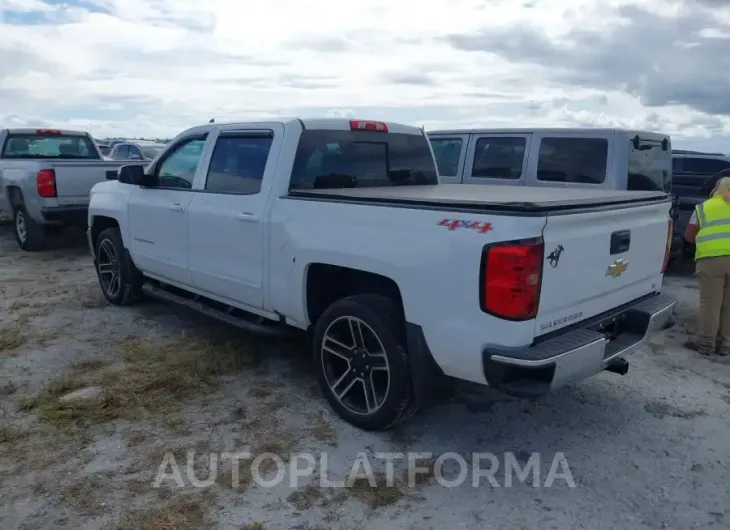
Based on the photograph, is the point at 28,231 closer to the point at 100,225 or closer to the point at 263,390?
the point at 100,225

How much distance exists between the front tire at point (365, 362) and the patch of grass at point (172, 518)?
3.85ft

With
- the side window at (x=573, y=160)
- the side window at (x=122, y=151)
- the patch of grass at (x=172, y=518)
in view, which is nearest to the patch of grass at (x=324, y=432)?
the patch of grass at (x=172, y=518)

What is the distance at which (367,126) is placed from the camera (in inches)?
201

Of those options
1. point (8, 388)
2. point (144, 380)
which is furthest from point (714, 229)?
point (8, 388)

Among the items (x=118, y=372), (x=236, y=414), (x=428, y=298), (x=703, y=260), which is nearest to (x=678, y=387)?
(x=703, y=260)

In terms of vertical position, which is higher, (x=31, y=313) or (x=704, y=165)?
(x=704, y=165)

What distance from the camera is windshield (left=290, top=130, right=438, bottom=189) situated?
15.4 feet

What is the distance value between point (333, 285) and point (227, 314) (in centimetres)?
121

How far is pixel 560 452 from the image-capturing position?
3.95m

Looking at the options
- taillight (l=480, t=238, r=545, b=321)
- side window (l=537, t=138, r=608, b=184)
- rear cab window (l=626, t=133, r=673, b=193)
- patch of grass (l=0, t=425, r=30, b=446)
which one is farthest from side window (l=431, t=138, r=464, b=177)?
patch of grass (l=0, t=425, r=30, b=446)

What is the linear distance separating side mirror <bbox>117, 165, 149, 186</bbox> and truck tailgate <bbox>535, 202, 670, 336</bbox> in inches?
157

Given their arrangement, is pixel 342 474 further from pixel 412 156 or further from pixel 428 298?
pixel 412 156

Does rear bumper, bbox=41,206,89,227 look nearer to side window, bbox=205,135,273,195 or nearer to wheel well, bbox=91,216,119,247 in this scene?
wheel well, bbox=91,216,119,247

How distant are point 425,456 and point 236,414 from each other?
4.37 ft
